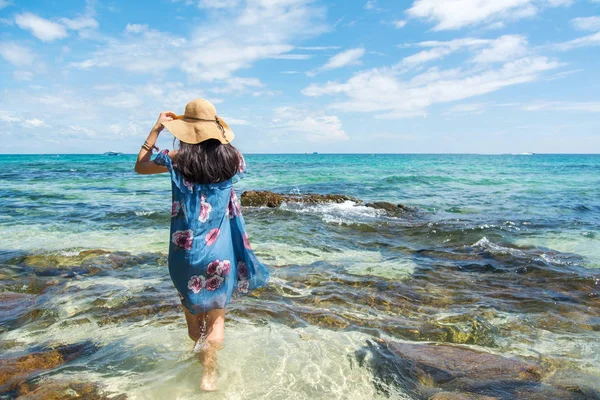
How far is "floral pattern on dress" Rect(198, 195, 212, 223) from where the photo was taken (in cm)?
327

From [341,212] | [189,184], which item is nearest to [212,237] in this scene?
[189,184]

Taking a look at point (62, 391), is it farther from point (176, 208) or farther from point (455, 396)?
point (455, 396)

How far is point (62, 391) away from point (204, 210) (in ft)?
6.07

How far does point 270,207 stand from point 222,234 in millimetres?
12105

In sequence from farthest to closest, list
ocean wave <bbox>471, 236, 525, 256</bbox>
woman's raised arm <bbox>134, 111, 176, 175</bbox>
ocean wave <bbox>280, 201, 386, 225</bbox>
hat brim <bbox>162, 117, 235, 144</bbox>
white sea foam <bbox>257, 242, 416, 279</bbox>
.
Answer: ocean wave <bbox>280, 201, 386, 225</bbox>
ocean wave <bbox>471, 236, 525, 256</bbox>
white sea foam <bbox>257, 242, 416, 279</bbox>
woman's raised arm <bbox>134, 111, 176, 175</bbox>
hat brim <bbox>162, 117, 235, 144</bbox>

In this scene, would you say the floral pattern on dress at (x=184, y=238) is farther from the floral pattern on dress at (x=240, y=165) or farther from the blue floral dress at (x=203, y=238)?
the floral pattern on dress at (x=240, y=165)

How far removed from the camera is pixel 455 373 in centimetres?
367

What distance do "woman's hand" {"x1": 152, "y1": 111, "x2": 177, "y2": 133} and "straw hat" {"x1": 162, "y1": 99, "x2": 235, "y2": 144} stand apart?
0.14ft

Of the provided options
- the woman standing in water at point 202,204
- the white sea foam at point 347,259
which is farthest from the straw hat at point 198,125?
the white sea foam at point 347,259

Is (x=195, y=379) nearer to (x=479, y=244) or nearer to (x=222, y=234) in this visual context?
(x=222, y=234)

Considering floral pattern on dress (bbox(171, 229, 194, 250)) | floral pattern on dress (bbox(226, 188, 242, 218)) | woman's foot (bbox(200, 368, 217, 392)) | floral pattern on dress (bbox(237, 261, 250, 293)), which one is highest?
floral pattern on dress (bbox(226, 188, 242, 218))

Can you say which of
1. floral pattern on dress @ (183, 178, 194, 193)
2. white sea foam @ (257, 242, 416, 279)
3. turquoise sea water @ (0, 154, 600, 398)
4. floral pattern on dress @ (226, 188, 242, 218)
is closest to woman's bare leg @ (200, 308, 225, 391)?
turquoise sea water @ (0, 154, 600, 398)

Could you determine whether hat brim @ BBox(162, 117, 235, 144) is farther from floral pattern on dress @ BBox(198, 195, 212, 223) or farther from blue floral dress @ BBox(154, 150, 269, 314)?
floral pattern on dress @ BBox(198, 195, 212, 223)

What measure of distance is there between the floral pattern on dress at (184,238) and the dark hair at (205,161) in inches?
16.9
